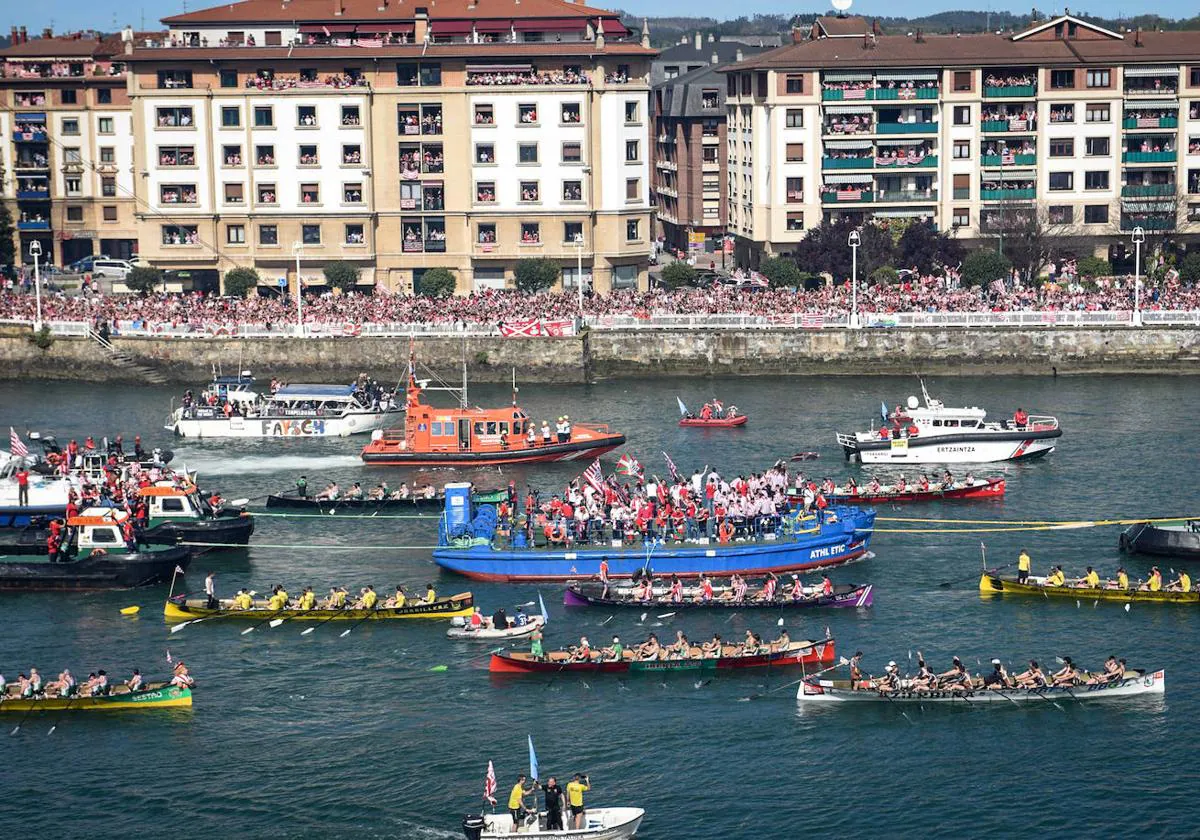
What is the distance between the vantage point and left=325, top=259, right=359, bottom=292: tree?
11456 centimetres

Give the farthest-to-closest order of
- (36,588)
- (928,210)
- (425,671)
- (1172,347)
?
(928,210) < (1172,347) < (36,588) < (425,671)

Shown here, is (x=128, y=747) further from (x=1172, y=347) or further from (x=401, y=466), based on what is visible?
(x=1172, y=347)

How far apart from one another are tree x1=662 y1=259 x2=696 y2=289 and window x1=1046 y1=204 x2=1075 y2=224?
80.8 feet

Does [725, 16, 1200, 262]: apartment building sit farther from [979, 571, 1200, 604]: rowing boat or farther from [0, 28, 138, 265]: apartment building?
[979, 571, 1200, 604]: rowing boat

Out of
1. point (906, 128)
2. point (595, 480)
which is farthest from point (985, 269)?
point (595, 480)

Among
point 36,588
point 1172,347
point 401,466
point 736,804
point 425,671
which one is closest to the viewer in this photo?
point 736,804

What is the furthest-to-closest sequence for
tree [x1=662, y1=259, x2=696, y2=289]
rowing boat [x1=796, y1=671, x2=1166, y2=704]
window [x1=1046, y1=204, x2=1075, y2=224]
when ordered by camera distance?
1. window [x1=1046, y1=204, x2=1075, y2=224]
2. tree [x1=662, y1=259, x2=696, y2=289]
3. rowing boat [x1=796, y1=671, x2=1166, y2=704]

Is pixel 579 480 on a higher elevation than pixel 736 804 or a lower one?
higher

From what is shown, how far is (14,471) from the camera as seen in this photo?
72000 millimetres

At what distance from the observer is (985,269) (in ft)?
367

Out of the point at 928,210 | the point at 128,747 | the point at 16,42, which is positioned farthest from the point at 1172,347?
the point at 16,42

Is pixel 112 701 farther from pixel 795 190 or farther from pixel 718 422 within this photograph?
pixel 795 190

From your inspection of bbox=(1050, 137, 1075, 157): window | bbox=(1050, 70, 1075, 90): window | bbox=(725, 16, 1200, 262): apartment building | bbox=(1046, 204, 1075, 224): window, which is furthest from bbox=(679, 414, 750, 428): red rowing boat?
bbox=(1050, 70, 1075, 90): window

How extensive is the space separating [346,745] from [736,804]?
1082 cm
